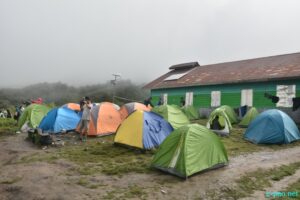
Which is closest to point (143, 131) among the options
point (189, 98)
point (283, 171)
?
Result: point (283, 171)

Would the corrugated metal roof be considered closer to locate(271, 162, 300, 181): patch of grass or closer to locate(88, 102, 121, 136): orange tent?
locate(88, 102, 121, 136): orange tent

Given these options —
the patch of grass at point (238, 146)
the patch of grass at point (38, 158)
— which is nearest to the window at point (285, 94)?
the patch of grass at point (238, 146)

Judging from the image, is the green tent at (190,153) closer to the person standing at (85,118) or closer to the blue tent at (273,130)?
the blue tent at (273,130)

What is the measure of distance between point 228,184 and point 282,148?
19.0ft

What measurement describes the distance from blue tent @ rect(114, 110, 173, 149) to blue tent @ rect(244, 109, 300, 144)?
417 cm

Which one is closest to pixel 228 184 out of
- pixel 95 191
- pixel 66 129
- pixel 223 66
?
pixel 95 191

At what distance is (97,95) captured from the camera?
59531 millimetres

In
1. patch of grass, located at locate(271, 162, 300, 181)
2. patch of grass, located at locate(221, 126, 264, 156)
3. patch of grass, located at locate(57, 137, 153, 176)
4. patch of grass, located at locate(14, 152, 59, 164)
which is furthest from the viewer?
patch of grass, located at locate(221, 126, 264, 156)

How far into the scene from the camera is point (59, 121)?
16312mm

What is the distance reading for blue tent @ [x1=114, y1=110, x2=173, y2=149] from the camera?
11448 millimetres

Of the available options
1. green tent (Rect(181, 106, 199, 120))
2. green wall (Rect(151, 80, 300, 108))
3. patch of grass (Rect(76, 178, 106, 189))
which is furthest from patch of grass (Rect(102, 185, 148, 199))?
green tent (Rect(181, 106, 199, 120))

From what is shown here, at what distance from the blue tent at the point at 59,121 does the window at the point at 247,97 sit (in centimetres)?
1215

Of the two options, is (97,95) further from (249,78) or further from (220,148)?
(220,148)

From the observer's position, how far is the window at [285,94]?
20156mm
